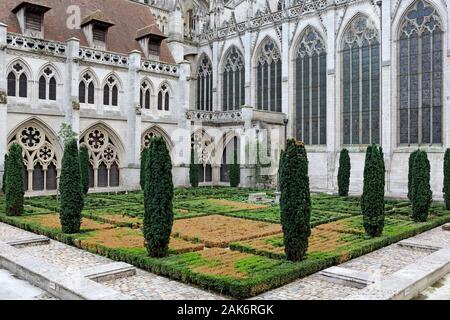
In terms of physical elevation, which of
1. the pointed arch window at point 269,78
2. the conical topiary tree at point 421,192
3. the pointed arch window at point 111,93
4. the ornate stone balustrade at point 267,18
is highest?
the ornate stone balustrade at point 267,18

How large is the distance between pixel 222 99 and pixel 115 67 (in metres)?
13.3

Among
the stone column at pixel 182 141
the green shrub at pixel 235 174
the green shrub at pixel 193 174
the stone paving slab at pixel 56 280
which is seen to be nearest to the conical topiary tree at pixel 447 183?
the green shrub at pixel 235 174

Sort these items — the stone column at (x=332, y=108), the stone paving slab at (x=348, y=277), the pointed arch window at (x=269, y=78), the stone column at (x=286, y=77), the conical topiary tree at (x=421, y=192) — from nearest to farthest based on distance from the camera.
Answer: the stone paving slab at (x=348, y=277)
the conical topiary tree at (x=421, y=192)
the stone column at (x=332, y=108)
the stone column at (x=286, y=77)
the pointed arch window at (x=269, y=78)

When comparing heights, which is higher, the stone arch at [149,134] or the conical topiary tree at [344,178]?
the stone arch at [149,134]

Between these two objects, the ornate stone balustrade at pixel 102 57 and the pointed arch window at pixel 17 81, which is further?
Answer: the ornate stone balustrade at pixel 102 57

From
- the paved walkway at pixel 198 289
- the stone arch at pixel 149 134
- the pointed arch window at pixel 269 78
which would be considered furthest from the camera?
the pointed arch window at pixel 269 78

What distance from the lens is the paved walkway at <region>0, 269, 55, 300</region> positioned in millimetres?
9273

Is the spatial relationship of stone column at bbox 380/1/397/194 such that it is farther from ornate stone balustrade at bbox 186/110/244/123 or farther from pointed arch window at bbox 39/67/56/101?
pointed arch window at bbox 39/67/56/101

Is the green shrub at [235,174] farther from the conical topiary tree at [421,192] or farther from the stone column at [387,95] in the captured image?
the conical topiary tree at [421,192]

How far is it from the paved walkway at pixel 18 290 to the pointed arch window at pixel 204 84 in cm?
3437

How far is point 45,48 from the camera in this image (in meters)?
28.5

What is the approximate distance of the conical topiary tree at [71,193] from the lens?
1521 cm

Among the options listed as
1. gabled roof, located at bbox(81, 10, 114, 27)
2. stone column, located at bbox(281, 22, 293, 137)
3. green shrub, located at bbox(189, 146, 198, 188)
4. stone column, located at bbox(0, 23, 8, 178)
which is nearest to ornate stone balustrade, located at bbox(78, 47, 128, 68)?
gabled roof, located at bbox(81, 10, 114, 27)
